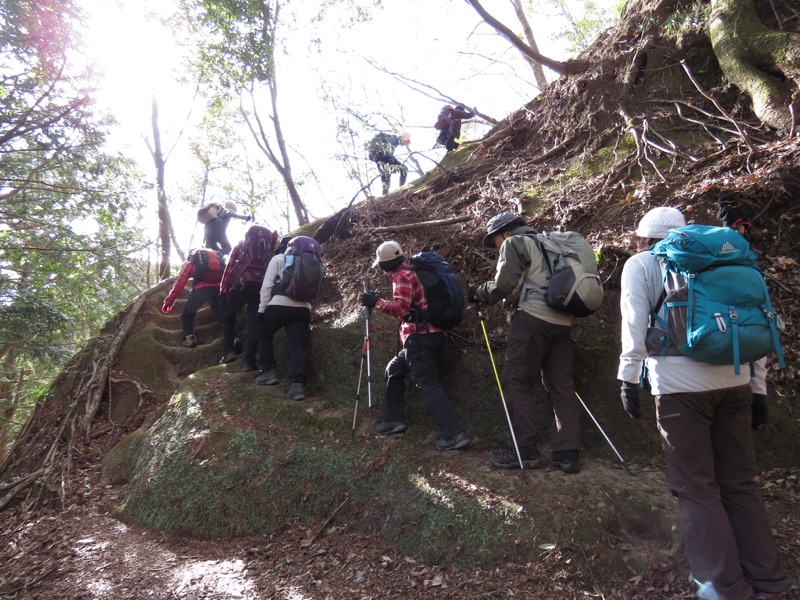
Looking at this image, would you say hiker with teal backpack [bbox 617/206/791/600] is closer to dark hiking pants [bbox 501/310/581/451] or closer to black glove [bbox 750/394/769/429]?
black glove [bbox 750/394/769/429]

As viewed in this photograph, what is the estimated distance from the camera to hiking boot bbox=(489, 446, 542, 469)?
434cm

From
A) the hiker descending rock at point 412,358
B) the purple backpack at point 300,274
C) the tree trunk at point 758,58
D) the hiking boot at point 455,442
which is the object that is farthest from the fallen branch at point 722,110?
the purple backpack at point 300,274

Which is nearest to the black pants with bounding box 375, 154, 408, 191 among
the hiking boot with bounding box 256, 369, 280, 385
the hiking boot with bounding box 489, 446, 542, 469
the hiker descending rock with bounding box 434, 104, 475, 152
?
the hiker descending rock with bounding box 434, 104, 475, 152

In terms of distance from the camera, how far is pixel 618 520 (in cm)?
367

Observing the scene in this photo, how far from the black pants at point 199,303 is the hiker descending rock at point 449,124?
6892 mm

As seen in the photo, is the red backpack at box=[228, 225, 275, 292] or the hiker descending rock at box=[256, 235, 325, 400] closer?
the hiker descending rock at box=[256, 235, 325, 400]

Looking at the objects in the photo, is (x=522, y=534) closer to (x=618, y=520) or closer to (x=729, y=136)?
(x=618, y=520)

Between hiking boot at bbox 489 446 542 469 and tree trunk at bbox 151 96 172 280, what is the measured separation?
488 inches

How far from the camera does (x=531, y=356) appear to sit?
14.4 feet

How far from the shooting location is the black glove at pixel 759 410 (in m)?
3.23

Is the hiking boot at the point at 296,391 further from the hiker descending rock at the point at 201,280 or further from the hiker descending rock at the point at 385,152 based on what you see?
the hiker descending rock at the point at 385,152

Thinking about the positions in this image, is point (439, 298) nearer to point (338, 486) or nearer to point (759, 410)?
point (338, 486)

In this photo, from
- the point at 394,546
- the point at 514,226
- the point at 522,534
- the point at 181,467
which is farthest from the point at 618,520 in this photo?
the point at 181,467

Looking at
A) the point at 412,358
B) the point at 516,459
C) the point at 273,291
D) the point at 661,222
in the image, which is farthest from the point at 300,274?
the point at 661,222
